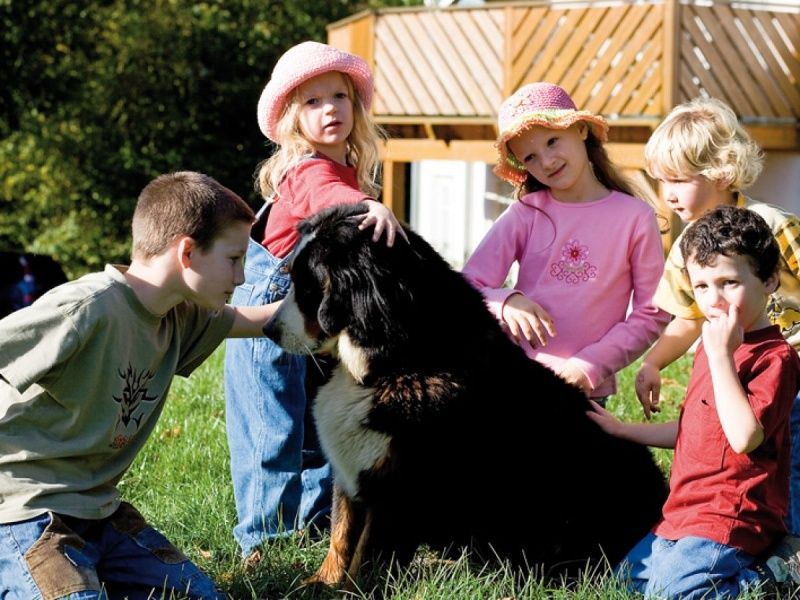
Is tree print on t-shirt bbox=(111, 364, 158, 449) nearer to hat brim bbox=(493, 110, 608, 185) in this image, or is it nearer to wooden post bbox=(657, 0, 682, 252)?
hat brim bbox=(493, 110, 608, 185)

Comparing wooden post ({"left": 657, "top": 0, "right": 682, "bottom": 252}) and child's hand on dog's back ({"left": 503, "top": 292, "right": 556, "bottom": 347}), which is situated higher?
wooden post ({"left": 657, "top": 0, "right": 682, "bottom": 252})

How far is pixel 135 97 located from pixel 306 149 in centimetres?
1752

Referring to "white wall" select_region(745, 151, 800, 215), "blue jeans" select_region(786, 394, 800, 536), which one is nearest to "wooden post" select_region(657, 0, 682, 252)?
"white wall" select_region(745, 151, 800, 215)

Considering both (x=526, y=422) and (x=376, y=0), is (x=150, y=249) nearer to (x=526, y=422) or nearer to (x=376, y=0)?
(x=526, y=422)

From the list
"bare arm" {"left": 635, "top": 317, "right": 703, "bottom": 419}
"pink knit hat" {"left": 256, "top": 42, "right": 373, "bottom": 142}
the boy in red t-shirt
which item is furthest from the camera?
"pink knit hat" {"left": 256, "top": 42, "right": 373, "bottom": 142}

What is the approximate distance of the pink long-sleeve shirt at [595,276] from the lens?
13.1 ft

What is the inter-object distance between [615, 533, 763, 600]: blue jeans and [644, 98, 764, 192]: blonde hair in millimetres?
1300

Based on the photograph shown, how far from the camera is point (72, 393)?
3172 millimetres

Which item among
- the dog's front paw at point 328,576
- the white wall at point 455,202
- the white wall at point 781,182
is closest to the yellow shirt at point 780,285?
the dog's front paw at point 328,576

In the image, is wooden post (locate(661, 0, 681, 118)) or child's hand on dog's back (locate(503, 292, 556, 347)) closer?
child's hand on dog's back (locate(503, 292, 556, 347))

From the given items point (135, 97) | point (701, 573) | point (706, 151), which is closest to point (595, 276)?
point (706, 151)

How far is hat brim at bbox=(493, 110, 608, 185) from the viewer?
398 centimetres

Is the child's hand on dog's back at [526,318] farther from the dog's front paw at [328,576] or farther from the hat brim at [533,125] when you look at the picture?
the dog's front paw at [328,576]

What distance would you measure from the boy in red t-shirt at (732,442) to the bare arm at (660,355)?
0.48 metres
